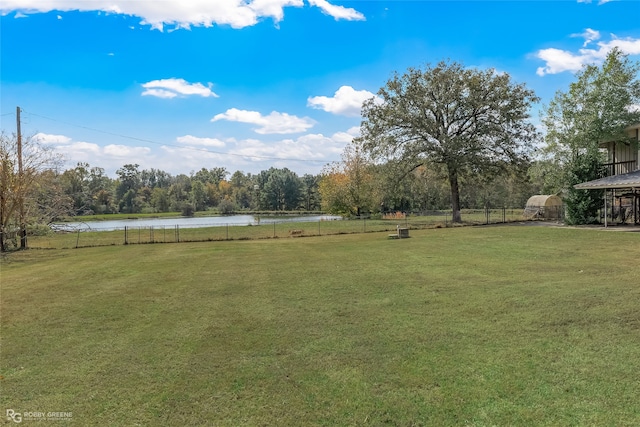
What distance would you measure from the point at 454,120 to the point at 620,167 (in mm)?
10618

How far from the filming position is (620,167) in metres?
24.4

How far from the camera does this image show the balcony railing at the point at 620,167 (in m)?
23.4

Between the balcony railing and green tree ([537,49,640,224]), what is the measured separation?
2.05 ft

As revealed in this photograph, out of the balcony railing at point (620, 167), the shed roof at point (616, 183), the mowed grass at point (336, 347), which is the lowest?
the mowed grass at point (336, 347)

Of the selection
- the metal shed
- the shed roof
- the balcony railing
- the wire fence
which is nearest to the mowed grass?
the shed roof

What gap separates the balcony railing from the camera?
23422mm

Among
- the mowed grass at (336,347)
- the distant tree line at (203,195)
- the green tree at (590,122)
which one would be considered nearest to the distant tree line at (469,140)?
the green tree at (590,122)

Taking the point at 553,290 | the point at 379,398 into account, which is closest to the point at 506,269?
the point at 553,290

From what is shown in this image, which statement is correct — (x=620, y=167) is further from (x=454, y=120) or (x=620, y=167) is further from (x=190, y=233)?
(x=190, y=233)

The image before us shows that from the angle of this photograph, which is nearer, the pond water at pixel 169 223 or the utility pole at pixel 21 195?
the utility pole at pixel 21 195

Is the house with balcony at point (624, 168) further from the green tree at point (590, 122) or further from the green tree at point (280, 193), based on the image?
the green tree at point (280, 193)

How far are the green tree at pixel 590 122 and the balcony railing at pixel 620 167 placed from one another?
2.05 feet

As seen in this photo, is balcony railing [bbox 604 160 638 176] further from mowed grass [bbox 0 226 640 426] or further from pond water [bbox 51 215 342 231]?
pond water [bbox 51 215 342 231]

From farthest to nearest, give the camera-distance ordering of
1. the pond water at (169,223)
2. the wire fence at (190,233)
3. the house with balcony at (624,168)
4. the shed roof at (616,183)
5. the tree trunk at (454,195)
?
the tree trunk at (454,195) < the pond water at (169,223) < the wire fence at (190,233) < the house with balcony at (624,168) < the shed roof at (616,183)
